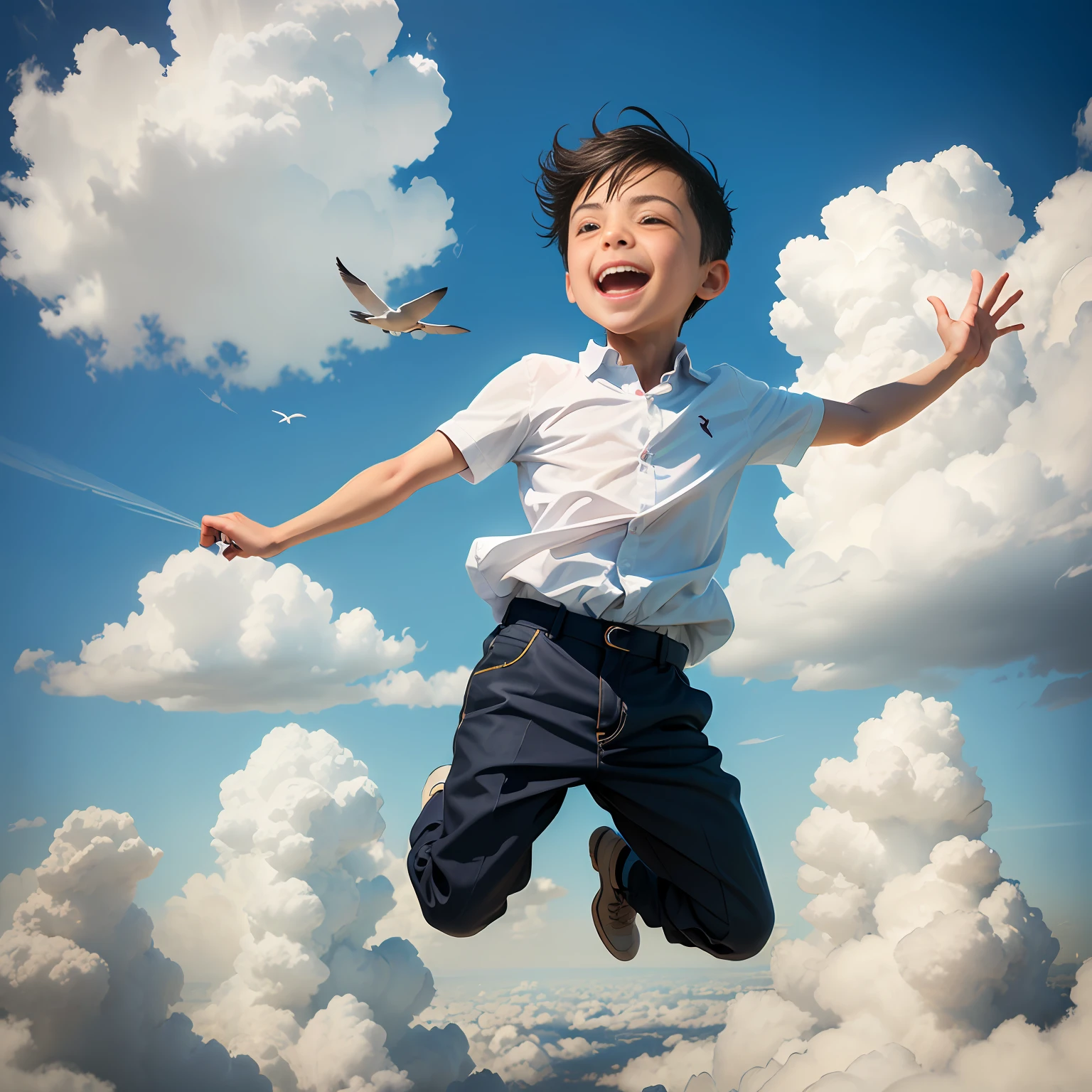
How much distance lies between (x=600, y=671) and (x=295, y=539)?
644mm

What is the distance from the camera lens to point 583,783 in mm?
1601

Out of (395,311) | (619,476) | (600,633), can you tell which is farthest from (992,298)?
(395,311)

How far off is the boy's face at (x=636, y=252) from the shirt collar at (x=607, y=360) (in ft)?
0.16

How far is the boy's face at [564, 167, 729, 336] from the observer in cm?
171

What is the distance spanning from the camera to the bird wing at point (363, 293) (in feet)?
6.82

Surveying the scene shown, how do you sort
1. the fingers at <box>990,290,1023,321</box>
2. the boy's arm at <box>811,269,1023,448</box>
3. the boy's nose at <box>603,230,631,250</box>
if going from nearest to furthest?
the boy's nose at <box>603,230,631,250</box> → the boy's arm at <box>811,269,1023,448</box> → the fingers at <box>990,290,1023,321</box>

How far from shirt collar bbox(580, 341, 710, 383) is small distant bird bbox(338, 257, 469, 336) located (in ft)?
1.40

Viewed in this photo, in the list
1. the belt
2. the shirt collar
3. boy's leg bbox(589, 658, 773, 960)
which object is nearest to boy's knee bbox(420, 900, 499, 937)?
boy's leg bbox(589, 658, 773, 960)

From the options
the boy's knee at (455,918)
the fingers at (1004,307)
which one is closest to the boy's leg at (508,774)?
the boy's knee at (455,918)

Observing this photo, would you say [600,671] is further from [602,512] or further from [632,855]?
[632,855]

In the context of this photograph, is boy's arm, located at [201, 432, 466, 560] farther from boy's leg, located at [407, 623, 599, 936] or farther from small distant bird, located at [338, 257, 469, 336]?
small distant bird, located at [338, 257, 469, 336]

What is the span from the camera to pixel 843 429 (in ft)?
6.15

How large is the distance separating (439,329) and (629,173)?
0.64m

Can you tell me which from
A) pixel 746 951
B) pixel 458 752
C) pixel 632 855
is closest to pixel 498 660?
pixel 458 752
